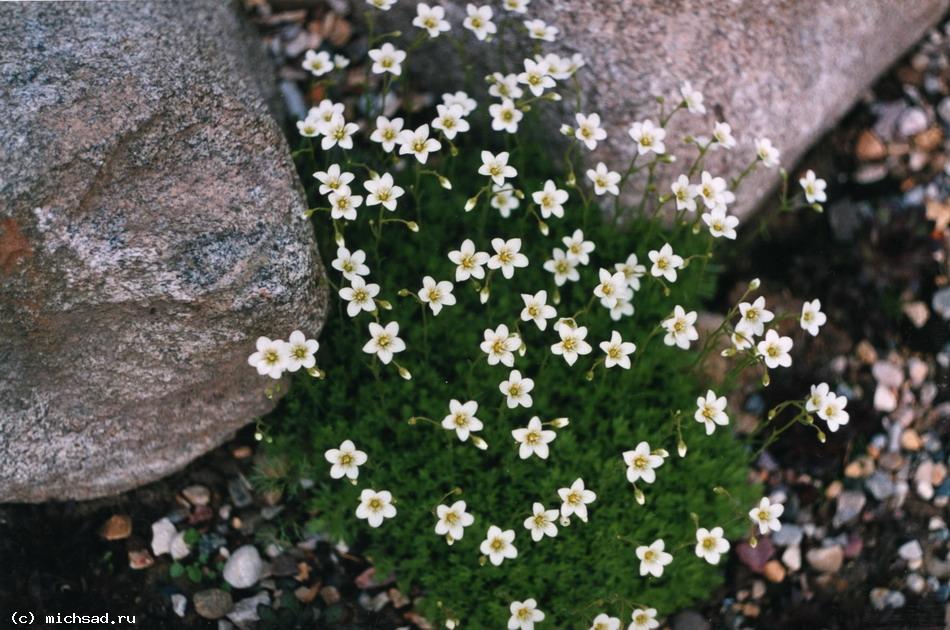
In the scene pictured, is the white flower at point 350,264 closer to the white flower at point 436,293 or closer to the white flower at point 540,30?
the white flower at point 436,293

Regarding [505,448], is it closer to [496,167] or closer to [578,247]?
[578,247]

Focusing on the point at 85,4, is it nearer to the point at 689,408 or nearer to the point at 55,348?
the point at 55,348

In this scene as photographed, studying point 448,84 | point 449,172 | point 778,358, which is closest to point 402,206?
point 449,172

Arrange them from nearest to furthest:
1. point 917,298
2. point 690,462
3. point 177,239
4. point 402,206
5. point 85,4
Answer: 1. point 177,239
2. point 85,4
3. point 690,462
4. point 402,206
5. point 917,298

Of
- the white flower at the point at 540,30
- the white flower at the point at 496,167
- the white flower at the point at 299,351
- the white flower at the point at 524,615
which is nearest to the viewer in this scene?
the white flower at the point at 299,351

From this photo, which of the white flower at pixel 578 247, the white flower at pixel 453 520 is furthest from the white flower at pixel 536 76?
the white flower at pixel 453 520

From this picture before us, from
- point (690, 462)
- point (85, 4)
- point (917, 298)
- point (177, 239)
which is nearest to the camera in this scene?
point (177, 239)
